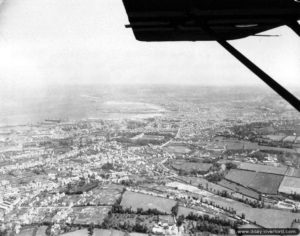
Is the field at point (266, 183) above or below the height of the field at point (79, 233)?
above

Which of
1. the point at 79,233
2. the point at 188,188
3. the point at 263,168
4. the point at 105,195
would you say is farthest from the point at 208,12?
the point at 263,168

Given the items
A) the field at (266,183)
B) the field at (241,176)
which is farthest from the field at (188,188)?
the field at (266,183)

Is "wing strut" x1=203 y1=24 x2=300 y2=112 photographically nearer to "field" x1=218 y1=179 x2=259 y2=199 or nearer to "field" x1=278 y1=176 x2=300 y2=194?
"field" x1=218 y1=179 x2=259 y2=199

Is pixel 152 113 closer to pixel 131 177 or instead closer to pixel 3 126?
pixel 3 126

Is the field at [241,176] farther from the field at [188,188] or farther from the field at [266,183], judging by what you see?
the field at [188,188]

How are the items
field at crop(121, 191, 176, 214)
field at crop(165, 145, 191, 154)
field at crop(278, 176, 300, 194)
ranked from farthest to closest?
field at crop(165, 145, 191, 154) < field at crop(278, 176, 300, 194) < field at crop(121, 191, 176, 214)

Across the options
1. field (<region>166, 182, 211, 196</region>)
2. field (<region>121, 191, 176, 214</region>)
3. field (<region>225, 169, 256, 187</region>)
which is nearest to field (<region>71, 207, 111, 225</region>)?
field (<region>121, 191, 176, 214</region>)
